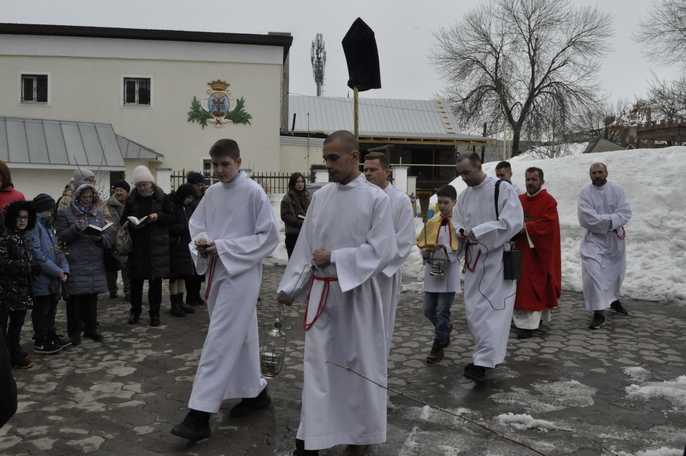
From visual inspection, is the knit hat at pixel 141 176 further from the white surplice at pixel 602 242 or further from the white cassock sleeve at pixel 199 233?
the white surplice at pixel 602 242

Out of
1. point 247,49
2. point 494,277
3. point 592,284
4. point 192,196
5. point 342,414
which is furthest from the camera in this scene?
point 247,49

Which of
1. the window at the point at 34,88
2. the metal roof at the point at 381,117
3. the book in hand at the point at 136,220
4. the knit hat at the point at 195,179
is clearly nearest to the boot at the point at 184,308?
the book in hand at the point at 136,220

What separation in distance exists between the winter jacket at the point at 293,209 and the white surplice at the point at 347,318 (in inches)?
258

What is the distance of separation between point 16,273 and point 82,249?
1147mm

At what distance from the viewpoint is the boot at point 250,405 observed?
16.0ft

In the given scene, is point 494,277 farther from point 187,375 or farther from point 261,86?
point 261,86

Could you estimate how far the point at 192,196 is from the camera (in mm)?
8789

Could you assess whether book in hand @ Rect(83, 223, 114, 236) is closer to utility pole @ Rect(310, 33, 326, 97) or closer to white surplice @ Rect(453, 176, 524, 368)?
white surplice @ Rect(453, 176, 524, 368)

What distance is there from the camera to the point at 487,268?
18.9ft

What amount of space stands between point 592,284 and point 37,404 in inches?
247

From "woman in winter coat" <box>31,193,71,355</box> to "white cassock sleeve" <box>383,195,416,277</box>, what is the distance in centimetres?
342

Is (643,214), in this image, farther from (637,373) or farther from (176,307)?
(176,307)

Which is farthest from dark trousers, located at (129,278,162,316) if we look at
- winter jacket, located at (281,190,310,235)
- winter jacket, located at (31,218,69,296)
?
winter jacket, located at (281,190,310,235)

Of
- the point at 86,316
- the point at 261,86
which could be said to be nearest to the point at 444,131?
the point at 261,86
